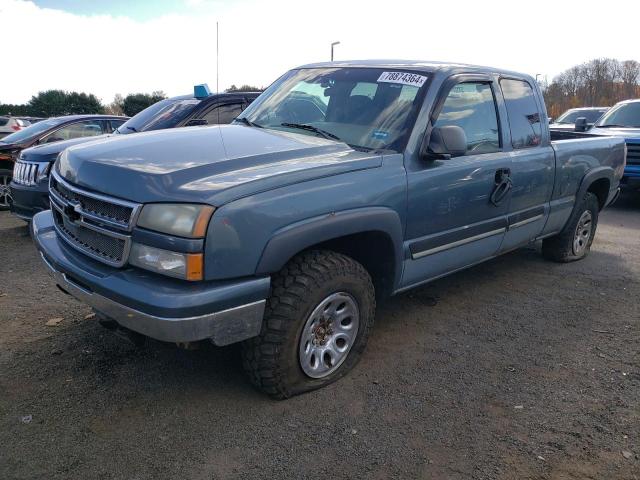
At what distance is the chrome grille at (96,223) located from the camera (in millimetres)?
2689

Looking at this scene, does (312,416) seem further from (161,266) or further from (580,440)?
(580,440)

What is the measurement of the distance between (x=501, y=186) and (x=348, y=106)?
53.0 inches

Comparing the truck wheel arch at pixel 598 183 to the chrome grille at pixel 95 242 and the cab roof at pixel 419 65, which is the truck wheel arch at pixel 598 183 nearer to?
the cab roof at pixel 419 65

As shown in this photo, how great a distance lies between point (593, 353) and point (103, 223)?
337 cm

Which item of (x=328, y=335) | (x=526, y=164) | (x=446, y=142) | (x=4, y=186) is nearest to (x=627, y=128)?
(x=526, y=164)

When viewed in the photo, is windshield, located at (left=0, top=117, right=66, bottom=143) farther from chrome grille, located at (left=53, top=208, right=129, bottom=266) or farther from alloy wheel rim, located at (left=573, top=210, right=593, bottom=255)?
alloy wheel rim, located at (left=573, top=210, right=593, bottom=255)

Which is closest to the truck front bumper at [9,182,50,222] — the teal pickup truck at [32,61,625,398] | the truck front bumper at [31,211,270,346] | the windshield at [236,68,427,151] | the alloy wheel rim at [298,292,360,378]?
the teal pickup truck at [32,61,625,398]

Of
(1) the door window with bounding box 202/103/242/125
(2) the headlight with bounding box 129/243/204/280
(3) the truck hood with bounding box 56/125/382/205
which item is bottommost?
(2) the headlight with bounding box 129/243/204/280

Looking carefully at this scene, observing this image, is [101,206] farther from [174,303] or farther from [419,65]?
[419,65]

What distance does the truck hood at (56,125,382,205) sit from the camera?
2.65 m

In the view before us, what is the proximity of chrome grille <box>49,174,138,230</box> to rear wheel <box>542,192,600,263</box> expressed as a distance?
460cm

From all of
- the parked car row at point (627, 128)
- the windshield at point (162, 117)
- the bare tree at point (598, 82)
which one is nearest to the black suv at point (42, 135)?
the windshield at point (162, 117)

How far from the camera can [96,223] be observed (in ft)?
9.39

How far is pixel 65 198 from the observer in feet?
10.5
